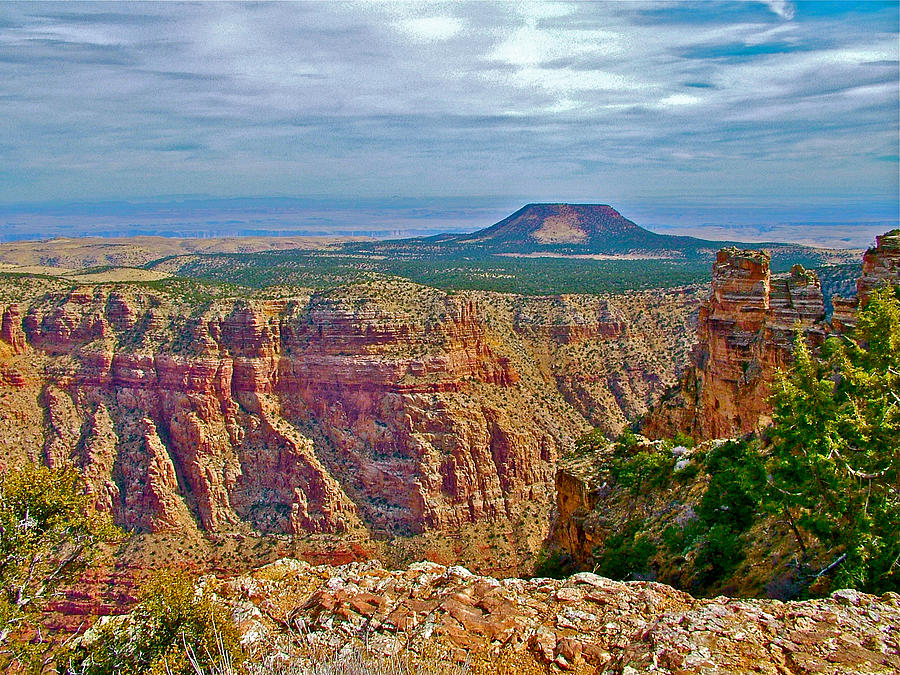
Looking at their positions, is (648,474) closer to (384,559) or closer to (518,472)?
(384,559)

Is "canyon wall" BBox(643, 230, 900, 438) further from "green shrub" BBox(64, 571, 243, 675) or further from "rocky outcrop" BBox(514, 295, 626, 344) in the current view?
"rocky outcrop" BBox(514, 295, 626, 344)

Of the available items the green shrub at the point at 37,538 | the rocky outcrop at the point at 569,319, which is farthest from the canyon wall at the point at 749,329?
the rocky outcrop at the point at 569,319

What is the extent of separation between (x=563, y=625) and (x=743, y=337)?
1919 cm

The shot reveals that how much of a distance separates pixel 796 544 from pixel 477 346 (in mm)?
45078

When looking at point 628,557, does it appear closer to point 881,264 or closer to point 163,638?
point 163,638

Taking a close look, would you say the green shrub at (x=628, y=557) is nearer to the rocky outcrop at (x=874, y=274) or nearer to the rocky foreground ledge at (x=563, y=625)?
the rocky foreground ledge at (x=563, y=625)

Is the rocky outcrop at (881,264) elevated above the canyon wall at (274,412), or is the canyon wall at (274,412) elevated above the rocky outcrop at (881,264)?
the rocky outcrop at (881,264)

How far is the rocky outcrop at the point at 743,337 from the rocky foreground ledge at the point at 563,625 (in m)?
12.2

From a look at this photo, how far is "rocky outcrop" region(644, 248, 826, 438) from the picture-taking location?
23.7m

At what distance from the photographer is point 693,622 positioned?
34.3ft

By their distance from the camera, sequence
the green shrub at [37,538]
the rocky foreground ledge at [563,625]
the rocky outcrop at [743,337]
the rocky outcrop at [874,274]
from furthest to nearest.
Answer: the rocky outcrop at [743,337], the rocky outcrop at [874,274], the green shrub at [37,538], the rocky foreground ledge at [563,625]

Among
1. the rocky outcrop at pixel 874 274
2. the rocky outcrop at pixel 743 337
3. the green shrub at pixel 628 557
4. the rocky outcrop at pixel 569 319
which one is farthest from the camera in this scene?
the rocky outcrop at pixel 569 319

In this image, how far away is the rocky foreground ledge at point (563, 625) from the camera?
9.39m

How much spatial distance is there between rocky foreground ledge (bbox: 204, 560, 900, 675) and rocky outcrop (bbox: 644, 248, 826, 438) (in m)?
12.2
